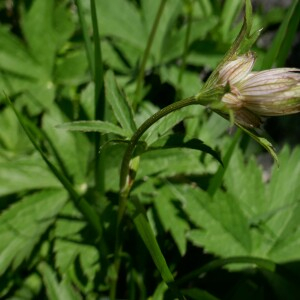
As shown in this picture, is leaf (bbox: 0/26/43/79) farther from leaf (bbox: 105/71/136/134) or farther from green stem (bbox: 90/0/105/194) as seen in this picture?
leaf (bbox: 105/71/136/134)

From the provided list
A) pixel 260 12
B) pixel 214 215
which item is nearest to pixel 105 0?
pixel 260 12

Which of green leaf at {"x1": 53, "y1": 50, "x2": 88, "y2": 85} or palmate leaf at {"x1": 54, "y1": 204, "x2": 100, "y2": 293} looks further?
green leaf at {"x1": 53, "y1": 50, "x2": 88, "y2": 85}

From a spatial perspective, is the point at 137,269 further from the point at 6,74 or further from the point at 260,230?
the point at 6,74

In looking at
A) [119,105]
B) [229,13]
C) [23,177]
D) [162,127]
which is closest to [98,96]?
[119,105]

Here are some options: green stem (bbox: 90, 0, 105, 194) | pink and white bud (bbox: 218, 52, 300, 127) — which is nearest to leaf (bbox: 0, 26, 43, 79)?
green stem (bbox: 90, 0, 105, 194)

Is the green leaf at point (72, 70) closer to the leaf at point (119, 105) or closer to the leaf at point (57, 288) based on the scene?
the leaf at point (119, 105)

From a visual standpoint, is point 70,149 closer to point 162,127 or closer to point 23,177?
point 23,177

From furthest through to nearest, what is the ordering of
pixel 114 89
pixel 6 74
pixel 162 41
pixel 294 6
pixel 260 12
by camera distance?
pixel 260 12 → pixel 162 41 → pixel 6 74 → pixel 294 6 → pixel 114 89
